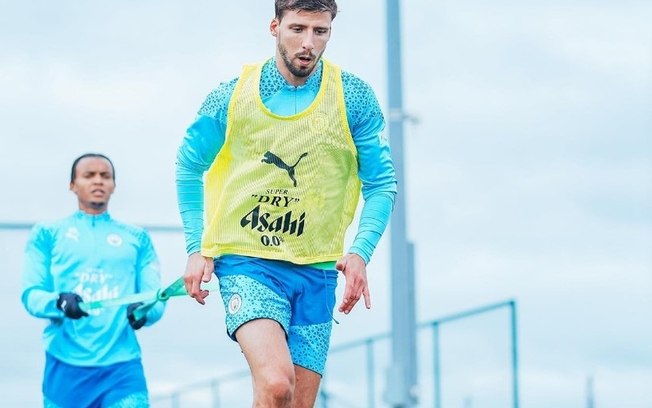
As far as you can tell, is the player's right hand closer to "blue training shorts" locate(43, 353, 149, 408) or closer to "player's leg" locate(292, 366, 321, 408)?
"player's leg" locate(292, 366, 321, 408)

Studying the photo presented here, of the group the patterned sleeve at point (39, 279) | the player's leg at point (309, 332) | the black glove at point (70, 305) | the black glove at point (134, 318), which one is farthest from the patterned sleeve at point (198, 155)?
the patterned sleeve at point (39, 279)

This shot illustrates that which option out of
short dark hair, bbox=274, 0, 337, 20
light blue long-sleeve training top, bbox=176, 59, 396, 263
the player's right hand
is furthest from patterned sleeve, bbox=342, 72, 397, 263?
the player's right hand

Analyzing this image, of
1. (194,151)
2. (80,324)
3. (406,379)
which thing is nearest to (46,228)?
(80,324)

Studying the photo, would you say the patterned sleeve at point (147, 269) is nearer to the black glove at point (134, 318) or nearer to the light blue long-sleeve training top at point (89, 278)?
the light blue long-sleeve training top at point (89, 278)

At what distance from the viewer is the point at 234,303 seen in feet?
23.8

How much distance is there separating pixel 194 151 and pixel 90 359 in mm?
3589

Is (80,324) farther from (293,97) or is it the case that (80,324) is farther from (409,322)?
(409,322)

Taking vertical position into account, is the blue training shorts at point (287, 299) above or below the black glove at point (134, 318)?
below

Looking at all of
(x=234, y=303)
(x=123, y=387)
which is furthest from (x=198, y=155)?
(x=123, y=387)

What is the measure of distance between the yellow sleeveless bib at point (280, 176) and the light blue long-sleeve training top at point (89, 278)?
337 cm

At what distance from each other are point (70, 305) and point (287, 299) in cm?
336

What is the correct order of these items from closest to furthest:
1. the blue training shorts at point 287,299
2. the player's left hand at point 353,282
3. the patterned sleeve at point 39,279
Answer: the player's left hand at point 353,282, the blue training shorts at point 287,299, the patterned sleeve at point 39,279

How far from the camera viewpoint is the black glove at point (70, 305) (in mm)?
10391

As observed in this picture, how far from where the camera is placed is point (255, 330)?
280 inches
